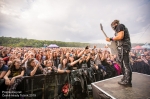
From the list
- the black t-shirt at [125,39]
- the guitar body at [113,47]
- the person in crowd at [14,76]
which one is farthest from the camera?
the guitar body at [113,47]

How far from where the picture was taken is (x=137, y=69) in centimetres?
526

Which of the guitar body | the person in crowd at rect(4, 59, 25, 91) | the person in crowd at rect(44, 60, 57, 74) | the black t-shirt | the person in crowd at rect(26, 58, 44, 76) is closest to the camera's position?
the person in crowd at rect(4, 59, 25, 91)

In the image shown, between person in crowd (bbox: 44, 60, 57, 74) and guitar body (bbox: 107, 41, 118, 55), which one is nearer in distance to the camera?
guitar body (bbox: 107, 41, 118, 55)

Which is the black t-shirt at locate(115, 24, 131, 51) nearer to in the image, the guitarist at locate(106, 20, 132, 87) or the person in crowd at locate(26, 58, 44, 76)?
the guitarist at locate(106, 20, 132, 87)

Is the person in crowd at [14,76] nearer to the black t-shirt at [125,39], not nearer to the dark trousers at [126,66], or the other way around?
the dark trousers at [126,66]

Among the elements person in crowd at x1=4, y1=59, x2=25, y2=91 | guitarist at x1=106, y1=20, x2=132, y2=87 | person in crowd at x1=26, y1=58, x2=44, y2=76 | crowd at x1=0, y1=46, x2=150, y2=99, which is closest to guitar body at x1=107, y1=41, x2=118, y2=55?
guitarist at x1=106, y1=20, x2=132, y2=87

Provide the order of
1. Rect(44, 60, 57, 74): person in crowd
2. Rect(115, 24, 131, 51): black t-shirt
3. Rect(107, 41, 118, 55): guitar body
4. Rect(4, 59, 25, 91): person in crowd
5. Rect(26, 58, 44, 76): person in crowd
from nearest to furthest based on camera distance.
A: Rect(4, 59, 25, 91): person in crowd, Rect(115, 24, 131, 51): black t-shirt, Rect(26, 58, 44, 76): person in crowd, Rect(107, 41, 118, 55): guitar body, Rect(44, 60, 57, 74): person in crowd

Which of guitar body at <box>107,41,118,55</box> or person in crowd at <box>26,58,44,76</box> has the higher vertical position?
guitar body at <box>107,41,118,55</box>

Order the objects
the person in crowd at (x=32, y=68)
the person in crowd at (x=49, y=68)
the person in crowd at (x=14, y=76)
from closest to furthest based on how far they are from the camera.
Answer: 1. the person in crowd at (x=14, y=76)
2. the person in crowd at (x=32, y=68)
3. the person in crowd at (x=49, y=68)

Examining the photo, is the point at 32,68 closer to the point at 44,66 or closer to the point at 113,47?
the point at 44,66

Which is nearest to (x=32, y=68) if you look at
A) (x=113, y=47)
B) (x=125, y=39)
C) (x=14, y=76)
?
(x=14, y=76)

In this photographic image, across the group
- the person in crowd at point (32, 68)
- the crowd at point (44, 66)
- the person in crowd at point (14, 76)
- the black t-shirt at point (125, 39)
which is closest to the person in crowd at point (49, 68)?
the crowd at point (44, 66)

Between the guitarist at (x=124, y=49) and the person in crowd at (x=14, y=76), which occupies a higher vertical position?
the guitarist at (x=124, y=49)

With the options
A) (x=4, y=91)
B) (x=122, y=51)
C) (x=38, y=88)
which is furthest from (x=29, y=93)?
(x=122, y=51)
